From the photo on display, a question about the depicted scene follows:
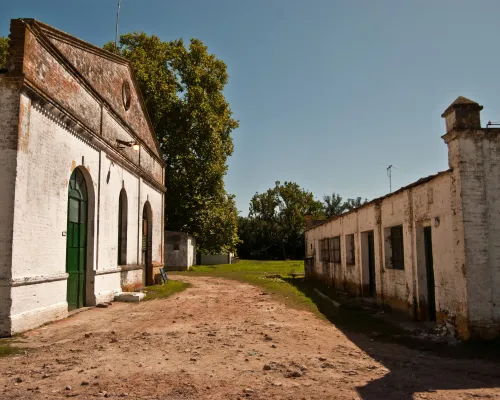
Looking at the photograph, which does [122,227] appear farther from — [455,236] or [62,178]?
[455,236]

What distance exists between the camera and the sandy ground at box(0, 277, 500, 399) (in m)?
4.94

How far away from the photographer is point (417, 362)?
630cm

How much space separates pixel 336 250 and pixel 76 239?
10.8 meters

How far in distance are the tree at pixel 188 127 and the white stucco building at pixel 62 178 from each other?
39.9 ft

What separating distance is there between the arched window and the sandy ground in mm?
5756

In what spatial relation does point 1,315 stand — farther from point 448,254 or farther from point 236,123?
point 236,123

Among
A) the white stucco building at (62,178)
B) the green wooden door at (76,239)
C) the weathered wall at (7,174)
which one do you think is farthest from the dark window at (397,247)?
the weathered wall at (7,174)

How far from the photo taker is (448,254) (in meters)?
8.02

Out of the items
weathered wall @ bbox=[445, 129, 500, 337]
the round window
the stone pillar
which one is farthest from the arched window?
weathered wall @ bbox=[445, 129, 500, 337]

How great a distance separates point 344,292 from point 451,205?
872 centimetres

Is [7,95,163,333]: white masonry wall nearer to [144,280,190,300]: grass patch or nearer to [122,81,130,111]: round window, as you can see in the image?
[144,280,190,300]: grass patch

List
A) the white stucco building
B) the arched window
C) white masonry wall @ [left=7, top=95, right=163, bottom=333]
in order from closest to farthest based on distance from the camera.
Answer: the white stucco building → white masonry wall @ [left=7, top=95, right=163, bottom=333] → the arched window

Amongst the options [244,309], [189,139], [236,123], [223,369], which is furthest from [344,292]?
[236,123]

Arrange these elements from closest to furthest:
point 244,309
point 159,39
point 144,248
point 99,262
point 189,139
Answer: point 244,309
point 99,262
point 144,248
point 189,139
point 159,39
